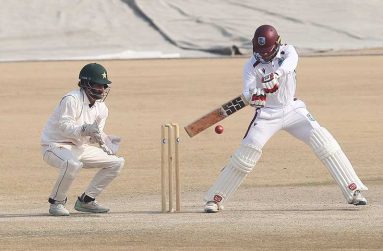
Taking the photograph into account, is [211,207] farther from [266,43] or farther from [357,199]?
[266,43]

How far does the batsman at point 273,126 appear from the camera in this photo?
1235 centimetres

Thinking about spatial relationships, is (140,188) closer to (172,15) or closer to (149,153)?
(149,153)

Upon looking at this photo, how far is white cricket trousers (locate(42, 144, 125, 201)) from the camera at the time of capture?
1212 cm

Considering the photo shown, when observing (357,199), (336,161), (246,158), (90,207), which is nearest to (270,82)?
(246,158)

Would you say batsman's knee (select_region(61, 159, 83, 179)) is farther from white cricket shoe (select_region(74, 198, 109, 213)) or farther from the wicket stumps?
the wicket stumps

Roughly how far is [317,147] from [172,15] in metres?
32.3

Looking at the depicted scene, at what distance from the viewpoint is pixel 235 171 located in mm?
12352

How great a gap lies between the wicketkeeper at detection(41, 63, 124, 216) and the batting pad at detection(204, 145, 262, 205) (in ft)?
3.32

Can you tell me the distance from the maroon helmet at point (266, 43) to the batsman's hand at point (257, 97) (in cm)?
45

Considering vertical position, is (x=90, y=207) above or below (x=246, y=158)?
below

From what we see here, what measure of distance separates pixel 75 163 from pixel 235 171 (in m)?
1.58

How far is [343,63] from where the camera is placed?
3422 cm

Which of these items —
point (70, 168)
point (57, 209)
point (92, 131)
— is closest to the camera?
point (92, 131)

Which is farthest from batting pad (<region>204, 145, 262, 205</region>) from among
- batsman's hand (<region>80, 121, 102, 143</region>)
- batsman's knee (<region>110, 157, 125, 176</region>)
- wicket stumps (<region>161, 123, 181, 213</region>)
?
batsman's hand (<region>80, 121, 102, 143</region>)
